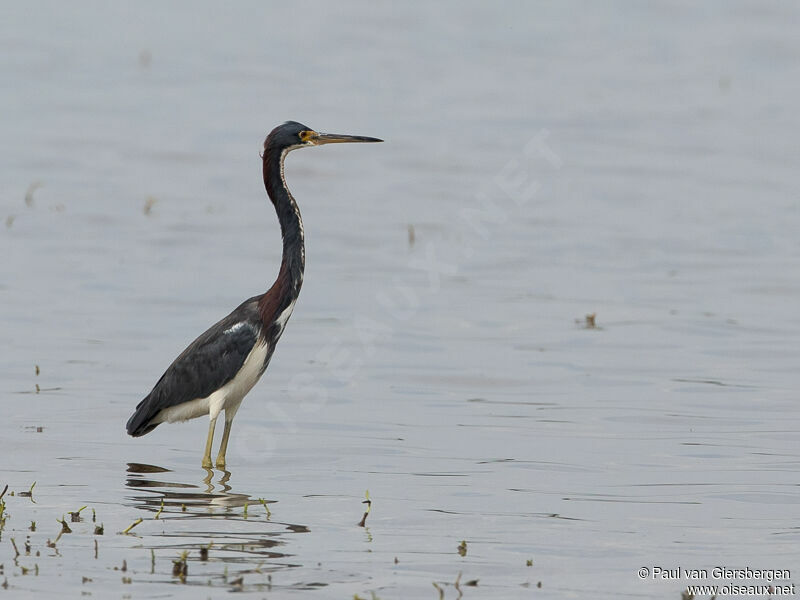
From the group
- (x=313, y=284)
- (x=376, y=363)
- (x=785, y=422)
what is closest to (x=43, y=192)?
(x=313, y=284)

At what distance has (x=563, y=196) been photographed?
821 inches

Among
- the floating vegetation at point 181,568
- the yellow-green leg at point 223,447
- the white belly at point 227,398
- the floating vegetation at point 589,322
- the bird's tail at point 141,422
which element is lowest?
the floating vegetation at point 181,568

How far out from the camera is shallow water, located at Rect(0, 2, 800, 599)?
725 centimetres

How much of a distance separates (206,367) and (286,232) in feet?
3.37

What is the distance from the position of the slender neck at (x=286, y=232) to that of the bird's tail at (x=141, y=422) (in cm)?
110

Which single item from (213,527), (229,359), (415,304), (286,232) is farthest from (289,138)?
(415,304)

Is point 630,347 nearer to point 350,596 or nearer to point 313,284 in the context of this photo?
point 313,284

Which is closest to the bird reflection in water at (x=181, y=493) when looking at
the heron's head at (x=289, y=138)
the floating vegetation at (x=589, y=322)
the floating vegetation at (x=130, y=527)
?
the floating vegetation at (x=130, y=527)

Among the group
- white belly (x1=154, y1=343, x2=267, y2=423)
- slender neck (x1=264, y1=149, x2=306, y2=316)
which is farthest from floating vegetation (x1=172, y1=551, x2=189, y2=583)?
slender neck (x1=264, y1=149, x2=306, y2=316)

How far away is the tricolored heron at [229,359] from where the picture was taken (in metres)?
9.28

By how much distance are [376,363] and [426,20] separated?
24893 millimetres

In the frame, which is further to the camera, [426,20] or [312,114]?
[426,20]

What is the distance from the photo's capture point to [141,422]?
9.36 meters

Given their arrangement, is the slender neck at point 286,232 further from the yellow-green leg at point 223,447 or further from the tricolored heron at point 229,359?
the yellow-green leg at point 223,447
